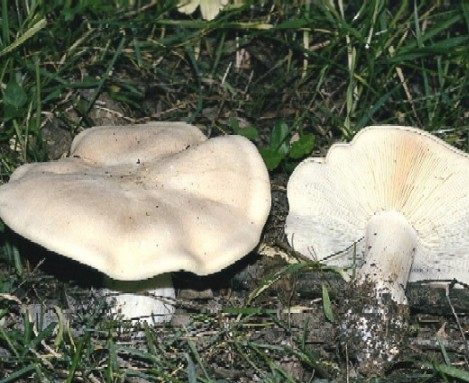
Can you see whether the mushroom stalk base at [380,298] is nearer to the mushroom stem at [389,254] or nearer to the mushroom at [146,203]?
the mushroom stem at [389,254]

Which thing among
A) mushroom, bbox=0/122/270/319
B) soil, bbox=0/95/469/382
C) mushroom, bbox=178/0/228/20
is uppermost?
mushroom, bbox=178/0/228/20

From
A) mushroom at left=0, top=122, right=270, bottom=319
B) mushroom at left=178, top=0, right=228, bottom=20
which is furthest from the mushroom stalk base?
mushroom at left=178, top=0, right=228, bottom=20

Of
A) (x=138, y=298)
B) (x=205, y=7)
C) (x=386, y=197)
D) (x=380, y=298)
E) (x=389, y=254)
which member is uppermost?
(x=205, y=7)

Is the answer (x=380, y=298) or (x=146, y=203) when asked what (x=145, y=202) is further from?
(x=380, y=298)

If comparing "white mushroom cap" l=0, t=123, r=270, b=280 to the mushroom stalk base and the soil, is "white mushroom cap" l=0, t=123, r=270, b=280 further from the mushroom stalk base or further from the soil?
the mushroom stalk base

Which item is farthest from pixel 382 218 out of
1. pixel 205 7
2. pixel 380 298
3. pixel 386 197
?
pixel 205 7

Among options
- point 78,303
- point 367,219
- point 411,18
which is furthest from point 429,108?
point 78,303

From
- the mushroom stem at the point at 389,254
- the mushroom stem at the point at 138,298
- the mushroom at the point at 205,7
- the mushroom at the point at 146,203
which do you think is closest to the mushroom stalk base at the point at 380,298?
the mushroom stem at the point at 389,254
